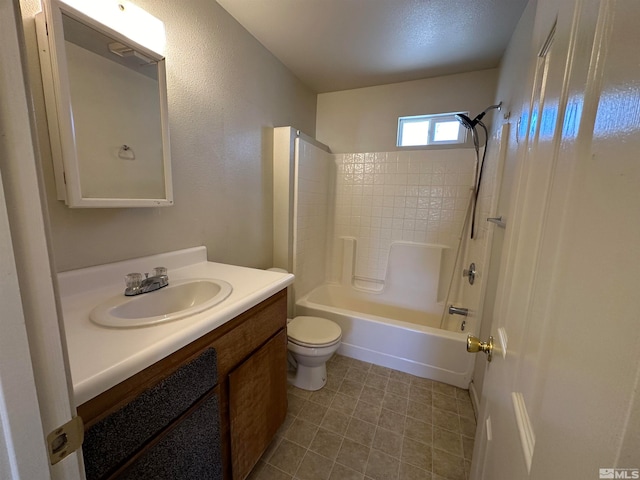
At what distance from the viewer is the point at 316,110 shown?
2635 mm

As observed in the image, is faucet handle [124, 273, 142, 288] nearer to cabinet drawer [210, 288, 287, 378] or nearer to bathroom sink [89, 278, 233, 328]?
bathroom sink [89, 278, 233, 328]

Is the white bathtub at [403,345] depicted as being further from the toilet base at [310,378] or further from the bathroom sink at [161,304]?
the bathroom sink at [161,304]

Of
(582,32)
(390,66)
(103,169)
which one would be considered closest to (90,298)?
(103,169)

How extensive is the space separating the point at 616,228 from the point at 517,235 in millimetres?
467

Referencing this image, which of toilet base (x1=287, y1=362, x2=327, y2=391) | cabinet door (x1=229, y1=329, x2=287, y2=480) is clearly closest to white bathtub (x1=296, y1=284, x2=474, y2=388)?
toilet base (x1=287, y1=362, x2=327, y2=391)

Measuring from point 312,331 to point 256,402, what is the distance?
2.27ft

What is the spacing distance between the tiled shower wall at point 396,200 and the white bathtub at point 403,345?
0.73m

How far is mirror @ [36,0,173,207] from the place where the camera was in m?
0.85

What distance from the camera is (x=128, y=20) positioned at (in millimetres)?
1022

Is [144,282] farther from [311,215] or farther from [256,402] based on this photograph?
[311,215]

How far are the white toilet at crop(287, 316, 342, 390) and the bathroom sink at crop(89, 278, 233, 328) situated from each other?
73 cm

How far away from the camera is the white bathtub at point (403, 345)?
70.7 inches

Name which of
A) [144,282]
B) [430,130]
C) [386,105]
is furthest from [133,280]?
[430,130]

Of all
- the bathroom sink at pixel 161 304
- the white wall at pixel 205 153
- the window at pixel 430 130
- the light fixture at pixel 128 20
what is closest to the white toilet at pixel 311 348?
the white wall at pixel 205 153
